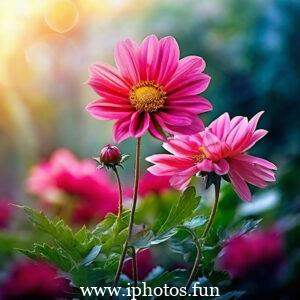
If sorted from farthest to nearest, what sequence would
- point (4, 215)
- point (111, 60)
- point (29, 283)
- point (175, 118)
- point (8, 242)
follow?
point (111, 60), point (4, 215), point (8, 242), point (29, 283), point (175, 118)

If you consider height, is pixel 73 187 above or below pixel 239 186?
above

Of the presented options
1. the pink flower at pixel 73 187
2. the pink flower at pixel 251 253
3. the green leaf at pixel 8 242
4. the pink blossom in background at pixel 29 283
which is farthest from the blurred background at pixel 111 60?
the pink blossom in background at pixel 29 283

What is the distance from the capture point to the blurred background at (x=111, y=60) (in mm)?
1900

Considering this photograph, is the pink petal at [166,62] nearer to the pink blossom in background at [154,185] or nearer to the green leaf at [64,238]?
the green leaf at [64,238]

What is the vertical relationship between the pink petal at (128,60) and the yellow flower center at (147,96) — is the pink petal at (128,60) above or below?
above

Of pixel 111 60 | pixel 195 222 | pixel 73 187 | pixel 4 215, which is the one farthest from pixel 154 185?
pixel 111 60

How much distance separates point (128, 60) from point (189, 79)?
28 mm

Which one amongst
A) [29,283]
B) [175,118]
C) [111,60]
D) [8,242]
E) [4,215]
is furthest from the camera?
[111,60]

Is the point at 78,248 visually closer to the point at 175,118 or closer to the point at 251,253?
the point at 175,118

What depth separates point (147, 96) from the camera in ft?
1.09

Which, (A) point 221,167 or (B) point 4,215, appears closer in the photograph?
(A) point 221,167

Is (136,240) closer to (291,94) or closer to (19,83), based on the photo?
(291,94)

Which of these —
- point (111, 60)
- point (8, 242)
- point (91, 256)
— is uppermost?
point (111, 60)

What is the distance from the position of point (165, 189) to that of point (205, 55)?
7.34ft
